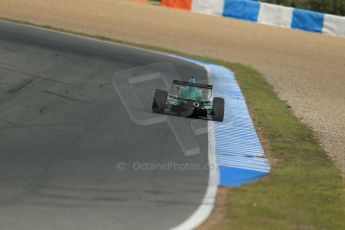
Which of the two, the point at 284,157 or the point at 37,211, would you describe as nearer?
the point at 37,211

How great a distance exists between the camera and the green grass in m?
5.96

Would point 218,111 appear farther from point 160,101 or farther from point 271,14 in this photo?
point 271,14

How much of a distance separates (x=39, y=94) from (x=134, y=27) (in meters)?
18.2

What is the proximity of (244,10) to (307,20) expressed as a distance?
341 cm

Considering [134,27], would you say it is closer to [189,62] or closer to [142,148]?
[189,62]

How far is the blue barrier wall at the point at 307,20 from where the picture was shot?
112 ft

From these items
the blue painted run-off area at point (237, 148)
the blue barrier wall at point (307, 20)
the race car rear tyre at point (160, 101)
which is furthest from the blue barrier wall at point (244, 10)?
the race car rear tyre at point (160, 101)

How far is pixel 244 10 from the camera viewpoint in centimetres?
3581

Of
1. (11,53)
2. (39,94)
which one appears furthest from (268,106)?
(11,53)

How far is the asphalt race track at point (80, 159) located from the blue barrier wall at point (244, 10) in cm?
2235

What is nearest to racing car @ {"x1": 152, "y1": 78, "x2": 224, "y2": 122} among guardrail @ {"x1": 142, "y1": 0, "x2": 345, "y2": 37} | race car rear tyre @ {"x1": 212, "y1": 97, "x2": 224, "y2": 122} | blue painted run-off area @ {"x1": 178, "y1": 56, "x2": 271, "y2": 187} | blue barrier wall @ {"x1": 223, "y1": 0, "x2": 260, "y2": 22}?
race car rear tyre @ {"x1": 212, "y1": 97, "x2": 224, "y2": 122}

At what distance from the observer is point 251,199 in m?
6.52

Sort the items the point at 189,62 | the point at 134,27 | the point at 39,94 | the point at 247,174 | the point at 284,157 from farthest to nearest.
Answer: the point at 134,27, the point at 189,62, the point at 39,94, the point at 284,157, the point at 247,174

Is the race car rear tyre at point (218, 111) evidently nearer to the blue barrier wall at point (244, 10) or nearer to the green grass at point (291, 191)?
the green grass at point (291, 191)
